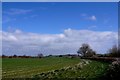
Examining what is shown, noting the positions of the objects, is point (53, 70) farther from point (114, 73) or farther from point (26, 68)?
point (114, 73)

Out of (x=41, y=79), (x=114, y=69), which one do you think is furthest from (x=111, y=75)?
(x=41, y=79)

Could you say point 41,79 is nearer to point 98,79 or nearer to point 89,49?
point 98,79

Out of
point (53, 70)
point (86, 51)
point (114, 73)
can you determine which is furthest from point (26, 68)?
point (86, 51)

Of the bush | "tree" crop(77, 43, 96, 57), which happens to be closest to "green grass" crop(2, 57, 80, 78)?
the bush

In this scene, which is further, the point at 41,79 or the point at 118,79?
the point at 41,79

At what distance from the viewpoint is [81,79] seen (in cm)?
2162

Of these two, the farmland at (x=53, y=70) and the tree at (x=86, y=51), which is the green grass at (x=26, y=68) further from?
the tree at (x=86, y=51)

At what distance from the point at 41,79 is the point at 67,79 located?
180 cm

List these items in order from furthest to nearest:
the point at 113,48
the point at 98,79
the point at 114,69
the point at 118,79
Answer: the point at 113,48
the point at 98,79
the point at 114,69
the point at 118,79

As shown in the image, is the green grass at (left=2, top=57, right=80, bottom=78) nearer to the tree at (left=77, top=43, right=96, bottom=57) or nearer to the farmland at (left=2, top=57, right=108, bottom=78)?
the farmland at (left=2, top=57, right=108, bottom=78)

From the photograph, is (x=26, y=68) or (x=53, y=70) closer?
(x=53, y=70)

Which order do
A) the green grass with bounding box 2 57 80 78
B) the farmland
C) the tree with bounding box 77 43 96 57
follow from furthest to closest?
the tree with bounding box 77 43 96 57 → the green grass with bounding box 2 57 80 78 → the farmland

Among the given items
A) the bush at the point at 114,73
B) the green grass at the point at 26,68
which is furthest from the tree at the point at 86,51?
the bush at the point at 114,73

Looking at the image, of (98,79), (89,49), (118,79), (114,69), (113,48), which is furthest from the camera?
(89,49)
